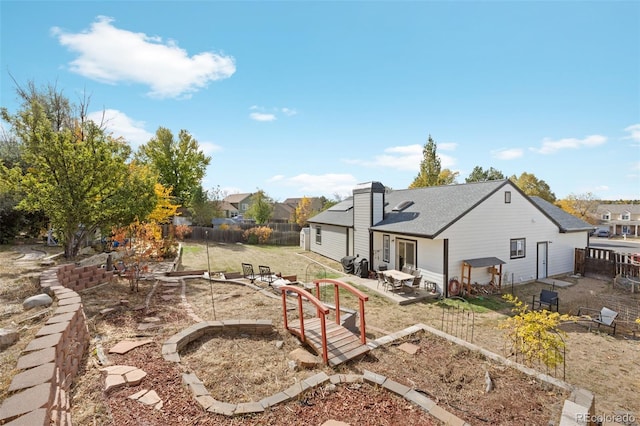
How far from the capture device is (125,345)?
5301 millimetres

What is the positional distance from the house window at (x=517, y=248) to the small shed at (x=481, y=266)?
4.65ft

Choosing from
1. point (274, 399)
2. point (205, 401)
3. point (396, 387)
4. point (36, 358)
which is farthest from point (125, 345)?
point (396, 387)

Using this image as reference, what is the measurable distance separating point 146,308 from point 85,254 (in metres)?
8.27

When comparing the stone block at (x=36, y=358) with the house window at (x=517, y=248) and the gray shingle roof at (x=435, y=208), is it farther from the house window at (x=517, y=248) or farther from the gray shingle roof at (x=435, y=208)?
the house window at (x=517, y=248)

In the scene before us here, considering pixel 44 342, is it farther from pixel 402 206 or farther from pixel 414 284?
pixel 402 206

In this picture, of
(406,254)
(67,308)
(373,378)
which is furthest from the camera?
(406,254)

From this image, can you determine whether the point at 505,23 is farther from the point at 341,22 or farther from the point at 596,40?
the point at 341,22

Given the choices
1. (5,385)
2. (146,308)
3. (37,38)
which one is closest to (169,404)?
(5,385)

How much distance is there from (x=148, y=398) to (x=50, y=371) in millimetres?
1211

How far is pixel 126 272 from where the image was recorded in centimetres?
1123

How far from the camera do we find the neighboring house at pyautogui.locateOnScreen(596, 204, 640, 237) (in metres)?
49.0

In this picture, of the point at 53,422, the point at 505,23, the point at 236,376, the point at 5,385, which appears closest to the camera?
the point at 53,422

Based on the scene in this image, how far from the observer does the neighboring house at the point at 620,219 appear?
49050 mm

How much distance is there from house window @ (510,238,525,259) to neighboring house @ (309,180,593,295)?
0.16 feet
